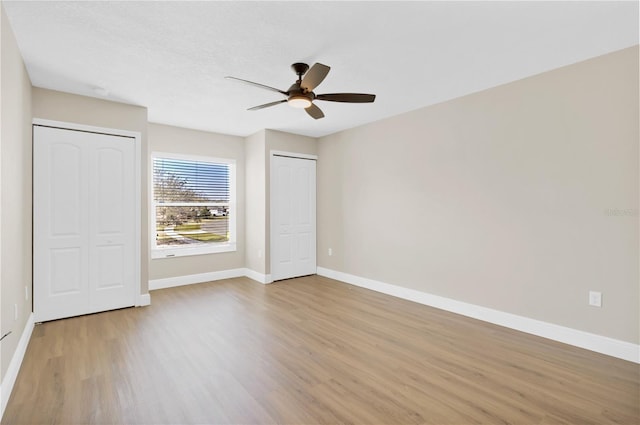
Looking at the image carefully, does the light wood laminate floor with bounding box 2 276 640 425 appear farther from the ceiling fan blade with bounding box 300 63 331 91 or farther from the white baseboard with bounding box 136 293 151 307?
the ceiling fan blade with bounding box 300 63 331 91

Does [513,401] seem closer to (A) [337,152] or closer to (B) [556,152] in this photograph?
(B) [556,152]

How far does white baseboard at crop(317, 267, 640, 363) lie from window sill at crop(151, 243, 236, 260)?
8.70 feet

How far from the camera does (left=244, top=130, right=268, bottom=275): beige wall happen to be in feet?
17.8

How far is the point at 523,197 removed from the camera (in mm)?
3328

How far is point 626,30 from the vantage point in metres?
2.42

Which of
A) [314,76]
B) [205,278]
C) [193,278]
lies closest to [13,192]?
[314,76]

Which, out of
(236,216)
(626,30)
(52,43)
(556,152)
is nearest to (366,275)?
(236,216)

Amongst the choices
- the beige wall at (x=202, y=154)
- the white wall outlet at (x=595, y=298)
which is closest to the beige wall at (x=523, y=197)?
the white wall outlet at (x=595, y=298)

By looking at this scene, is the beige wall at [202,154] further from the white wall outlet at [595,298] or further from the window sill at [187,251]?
the white wall outlet at [595,298]

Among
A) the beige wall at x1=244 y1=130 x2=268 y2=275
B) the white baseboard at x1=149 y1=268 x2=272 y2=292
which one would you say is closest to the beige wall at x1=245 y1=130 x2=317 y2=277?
the beige wall at x1=244 y1=130 x2=268 y2=275

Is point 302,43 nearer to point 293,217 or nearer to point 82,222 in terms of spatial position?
point 82,222

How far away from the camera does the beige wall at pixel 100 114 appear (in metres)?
3.57

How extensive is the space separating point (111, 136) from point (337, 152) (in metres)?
3.39

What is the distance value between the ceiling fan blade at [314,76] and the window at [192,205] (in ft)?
10.7
